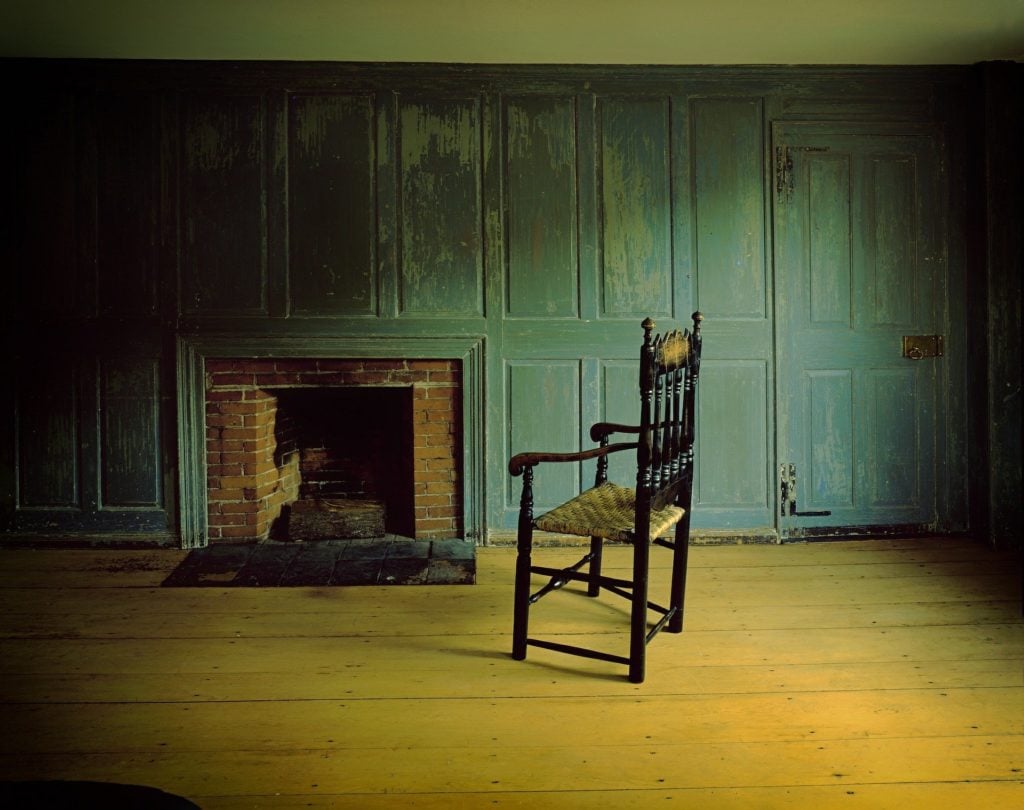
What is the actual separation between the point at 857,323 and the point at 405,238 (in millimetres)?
2347

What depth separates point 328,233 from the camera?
4.34m

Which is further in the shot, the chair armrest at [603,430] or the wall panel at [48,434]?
the wall panel at [48,434]

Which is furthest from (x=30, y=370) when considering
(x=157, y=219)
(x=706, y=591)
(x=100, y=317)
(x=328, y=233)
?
(x=706, y=591)

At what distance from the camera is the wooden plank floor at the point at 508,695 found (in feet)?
6.85

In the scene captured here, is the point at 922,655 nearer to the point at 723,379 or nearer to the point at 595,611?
the point at 595,611

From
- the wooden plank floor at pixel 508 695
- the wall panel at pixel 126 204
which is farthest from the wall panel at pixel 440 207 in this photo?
the wooden plank floor at pixel 508 695

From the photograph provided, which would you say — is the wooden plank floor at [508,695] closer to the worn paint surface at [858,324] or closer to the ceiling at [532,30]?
the worn paint surface at [858,324]

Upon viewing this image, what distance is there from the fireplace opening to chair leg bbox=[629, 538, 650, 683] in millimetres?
2083

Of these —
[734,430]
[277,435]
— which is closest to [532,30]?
[734,430]

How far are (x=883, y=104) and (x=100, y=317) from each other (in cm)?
408

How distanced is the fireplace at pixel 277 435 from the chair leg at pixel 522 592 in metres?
1.57

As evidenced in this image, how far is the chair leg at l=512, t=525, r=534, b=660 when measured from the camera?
279 centimetres

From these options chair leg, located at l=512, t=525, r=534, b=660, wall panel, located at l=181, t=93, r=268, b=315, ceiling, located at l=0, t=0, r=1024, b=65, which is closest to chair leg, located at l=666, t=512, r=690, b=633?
chair leg, located at l=512, t=525, r=534, b=660

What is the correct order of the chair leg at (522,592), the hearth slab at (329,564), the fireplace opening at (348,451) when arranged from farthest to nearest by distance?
1. the fireplace opening at (348,451)
2. the hearth slab at (329,564)
3. the chair leg at (522,592)
